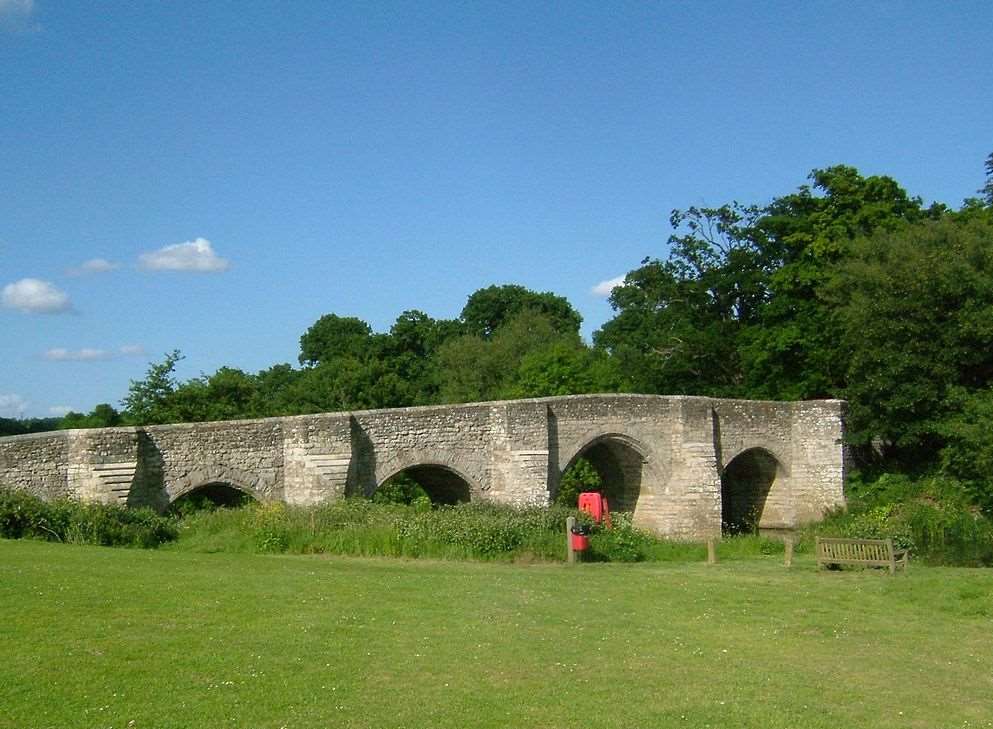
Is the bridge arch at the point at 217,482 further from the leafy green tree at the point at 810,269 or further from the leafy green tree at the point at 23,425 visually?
the leafy green tree at the point at 23,425

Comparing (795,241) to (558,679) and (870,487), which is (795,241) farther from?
(558,679)

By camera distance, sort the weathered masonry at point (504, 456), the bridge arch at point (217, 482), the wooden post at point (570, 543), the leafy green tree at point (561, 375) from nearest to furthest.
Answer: the wooden post at point (570, 543) < the weathered masonry at point (504, 456) < the bridge arch at point (217, 482) < the leafy green tree at point (561, 375)

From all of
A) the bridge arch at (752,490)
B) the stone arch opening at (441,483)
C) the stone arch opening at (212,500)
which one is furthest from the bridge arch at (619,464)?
the stone arch opening at (212,500)

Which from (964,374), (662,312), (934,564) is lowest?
(934,564)

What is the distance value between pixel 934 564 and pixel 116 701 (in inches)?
702

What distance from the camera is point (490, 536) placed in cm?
1852

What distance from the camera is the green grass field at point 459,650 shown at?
7508mm

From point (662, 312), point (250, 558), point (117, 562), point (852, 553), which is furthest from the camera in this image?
point (662, 312)

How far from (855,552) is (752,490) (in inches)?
469

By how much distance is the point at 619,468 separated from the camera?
1044 inches

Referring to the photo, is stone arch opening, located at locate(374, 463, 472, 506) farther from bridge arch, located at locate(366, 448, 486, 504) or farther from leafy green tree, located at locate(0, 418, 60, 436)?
leafy green tree, located at locate(0, 418, 60, 436)

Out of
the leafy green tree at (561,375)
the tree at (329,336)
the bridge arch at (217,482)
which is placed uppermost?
the tree at (329,336)

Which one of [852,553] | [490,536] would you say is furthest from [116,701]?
[852,553]

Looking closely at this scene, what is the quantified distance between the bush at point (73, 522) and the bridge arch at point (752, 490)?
16337 millimetres
